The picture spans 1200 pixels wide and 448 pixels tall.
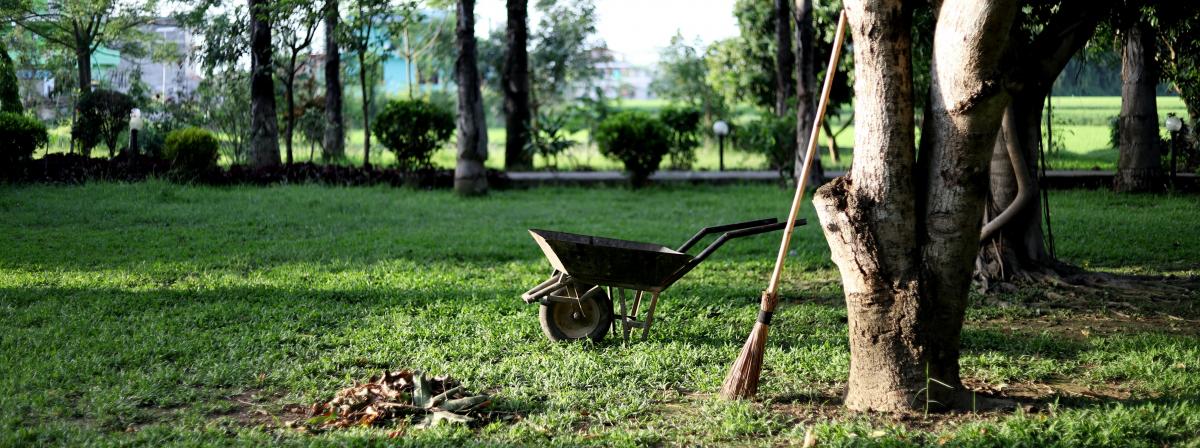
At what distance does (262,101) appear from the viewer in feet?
49.6

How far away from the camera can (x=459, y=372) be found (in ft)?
16.5

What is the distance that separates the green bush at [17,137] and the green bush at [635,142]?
744 cm

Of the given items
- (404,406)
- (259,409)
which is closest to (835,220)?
(404,406)

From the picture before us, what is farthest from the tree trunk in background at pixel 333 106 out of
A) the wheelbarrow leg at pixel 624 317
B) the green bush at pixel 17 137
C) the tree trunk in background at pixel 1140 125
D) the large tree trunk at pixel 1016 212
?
the wheelbarrow leg at pixel 624 317

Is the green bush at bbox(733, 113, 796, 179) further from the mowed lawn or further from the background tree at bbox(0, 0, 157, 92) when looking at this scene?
the background tree at bbox(0, 0, 157, 92)

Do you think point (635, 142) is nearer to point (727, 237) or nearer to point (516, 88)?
point (516, 88)

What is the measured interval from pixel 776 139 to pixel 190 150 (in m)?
8.11

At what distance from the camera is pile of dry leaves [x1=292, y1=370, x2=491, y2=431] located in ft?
13.9

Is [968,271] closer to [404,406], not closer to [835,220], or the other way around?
[835,220]

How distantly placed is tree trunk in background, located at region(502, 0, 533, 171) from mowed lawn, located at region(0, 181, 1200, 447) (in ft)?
22.8

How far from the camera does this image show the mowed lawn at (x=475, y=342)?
415 centimetres

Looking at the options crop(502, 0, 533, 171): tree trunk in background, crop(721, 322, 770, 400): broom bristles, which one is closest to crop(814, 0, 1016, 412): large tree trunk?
crop(721, 322, 770, 400): broom bristles

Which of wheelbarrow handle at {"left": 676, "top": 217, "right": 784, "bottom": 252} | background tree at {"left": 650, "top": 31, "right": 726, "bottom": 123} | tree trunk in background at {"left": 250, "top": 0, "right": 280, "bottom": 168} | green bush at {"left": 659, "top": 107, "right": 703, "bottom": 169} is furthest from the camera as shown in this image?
background tree at {"left": 650, "top": 31, "right": 726, "bottom": 123}

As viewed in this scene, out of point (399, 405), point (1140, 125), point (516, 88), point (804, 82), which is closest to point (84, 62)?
point (516, 88)
